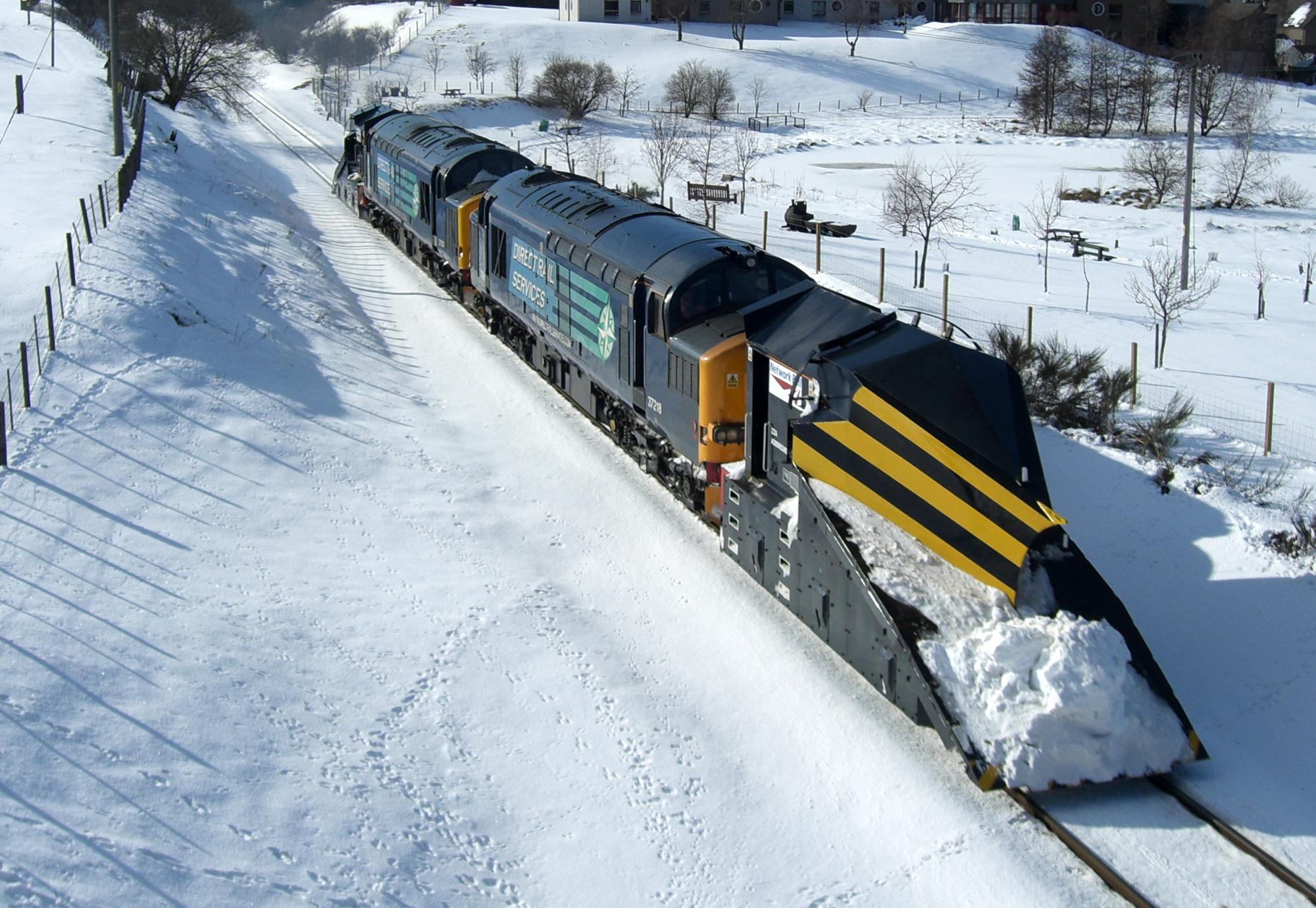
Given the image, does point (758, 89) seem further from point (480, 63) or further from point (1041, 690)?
point (1041, 690)

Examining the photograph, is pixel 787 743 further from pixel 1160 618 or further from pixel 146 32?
pixel 146 32

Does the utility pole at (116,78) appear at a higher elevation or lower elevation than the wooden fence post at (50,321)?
higher

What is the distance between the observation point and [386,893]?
891 centimetres

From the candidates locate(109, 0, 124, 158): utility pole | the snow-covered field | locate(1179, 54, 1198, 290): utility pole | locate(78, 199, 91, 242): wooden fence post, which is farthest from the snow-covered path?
locate(1179, 54, 1198, 290): utility pole

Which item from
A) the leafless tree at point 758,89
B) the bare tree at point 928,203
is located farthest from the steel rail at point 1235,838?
the leafless tree at point 758,89

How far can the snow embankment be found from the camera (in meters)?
10.0

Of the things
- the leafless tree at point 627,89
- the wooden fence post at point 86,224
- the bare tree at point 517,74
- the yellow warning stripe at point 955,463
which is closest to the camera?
the yellow warning stripe at point 955,463

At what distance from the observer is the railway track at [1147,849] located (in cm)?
902

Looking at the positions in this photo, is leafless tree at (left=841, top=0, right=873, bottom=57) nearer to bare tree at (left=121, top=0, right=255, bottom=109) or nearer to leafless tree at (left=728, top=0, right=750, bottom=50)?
leafless tree at (left=728, top=0, right=750, bottom=50)

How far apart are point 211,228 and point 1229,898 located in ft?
86.1

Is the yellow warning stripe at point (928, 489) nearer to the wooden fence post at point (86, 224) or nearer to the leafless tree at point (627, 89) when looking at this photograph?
the wooden fence post at point (86, 224)

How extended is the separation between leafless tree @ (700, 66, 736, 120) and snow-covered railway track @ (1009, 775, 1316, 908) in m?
70.8

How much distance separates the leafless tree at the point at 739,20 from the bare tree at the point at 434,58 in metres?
26.5

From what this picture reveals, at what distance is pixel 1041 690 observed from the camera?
10148mm
